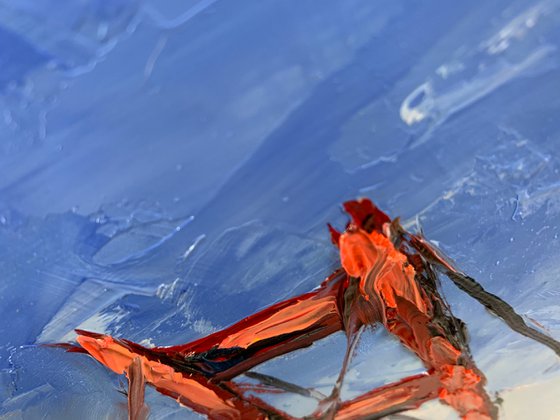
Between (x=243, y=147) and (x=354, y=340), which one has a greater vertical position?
(x=243, y=147)

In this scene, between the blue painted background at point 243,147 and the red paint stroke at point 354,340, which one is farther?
the red paint stroke at point 354,340

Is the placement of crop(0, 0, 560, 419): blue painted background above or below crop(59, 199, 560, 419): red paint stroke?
above

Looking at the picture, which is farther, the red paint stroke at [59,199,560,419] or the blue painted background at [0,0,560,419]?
the red paint stroke at [59,199,560,419]

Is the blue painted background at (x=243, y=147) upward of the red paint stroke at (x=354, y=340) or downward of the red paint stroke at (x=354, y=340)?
upward

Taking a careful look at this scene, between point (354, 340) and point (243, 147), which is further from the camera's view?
point (354, 340)
